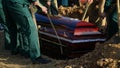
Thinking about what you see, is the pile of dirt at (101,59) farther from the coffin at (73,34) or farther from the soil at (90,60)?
the coffin at (73,34)

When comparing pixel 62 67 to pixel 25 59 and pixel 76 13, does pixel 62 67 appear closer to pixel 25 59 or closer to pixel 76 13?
pixel 25 59

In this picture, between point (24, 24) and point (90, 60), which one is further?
point (24, 24)

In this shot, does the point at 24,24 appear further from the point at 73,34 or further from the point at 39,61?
the point at 73,34

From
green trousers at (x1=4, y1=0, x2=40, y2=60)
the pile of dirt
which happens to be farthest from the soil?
green trousers at (x1=4, y1=0, x2=40, y2=60)

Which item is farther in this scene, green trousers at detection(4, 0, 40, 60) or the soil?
green trousers at detection(4, 0, 40, 60)

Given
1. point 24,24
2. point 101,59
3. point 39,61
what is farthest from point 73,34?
point 101,59

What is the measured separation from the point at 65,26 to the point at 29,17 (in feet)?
2.53

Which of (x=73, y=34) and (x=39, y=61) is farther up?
(x=73, y=34)

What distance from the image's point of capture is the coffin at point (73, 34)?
9.07 metres

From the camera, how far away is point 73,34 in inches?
357

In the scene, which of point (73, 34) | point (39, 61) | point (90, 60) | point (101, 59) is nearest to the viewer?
point (101, 59)

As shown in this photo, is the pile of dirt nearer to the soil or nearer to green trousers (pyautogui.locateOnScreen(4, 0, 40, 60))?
the soil

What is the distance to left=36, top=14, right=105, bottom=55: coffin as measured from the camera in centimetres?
907

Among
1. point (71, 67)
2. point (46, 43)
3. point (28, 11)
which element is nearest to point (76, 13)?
point (46, 43)
